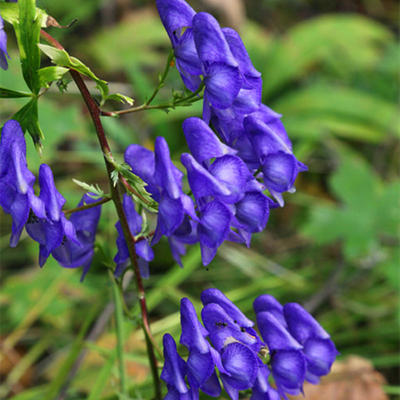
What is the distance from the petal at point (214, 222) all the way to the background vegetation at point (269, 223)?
0.95 feet

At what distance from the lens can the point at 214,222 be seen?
80 centimetres

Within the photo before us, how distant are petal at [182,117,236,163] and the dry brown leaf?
1150mm

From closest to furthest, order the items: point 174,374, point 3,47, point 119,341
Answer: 1. point 3,47
2. point 174,374
3. point 119,341

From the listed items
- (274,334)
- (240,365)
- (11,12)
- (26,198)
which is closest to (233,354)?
(240,365)

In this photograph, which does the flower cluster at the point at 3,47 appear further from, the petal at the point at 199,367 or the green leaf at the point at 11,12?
the petal at the point at 199,367

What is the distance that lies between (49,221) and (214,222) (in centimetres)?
25

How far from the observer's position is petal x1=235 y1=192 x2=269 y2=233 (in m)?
0.86

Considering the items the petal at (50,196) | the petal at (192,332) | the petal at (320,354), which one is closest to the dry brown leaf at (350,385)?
the petal at (320,354)

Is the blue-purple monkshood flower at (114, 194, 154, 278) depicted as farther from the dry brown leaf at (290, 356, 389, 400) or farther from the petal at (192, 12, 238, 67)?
the dry brown leaf at (290, 356, 389, 400)

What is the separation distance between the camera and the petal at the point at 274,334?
3.31 feet

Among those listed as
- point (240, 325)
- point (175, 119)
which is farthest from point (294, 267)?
point (240, 325)

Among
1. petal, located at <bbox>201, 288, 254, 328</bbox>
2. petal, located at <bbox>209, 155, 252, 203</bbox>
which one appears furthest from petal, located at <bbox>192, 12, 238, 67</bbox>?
Result: petal, located at <bbox>201, 288, 254, 328</bbox>

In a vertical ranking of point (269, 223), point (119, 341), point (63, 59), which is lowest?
point (269, 223)

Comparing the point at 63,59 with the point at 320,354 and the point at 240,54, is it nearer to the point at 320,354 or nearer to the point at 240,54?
the point at 240,54
